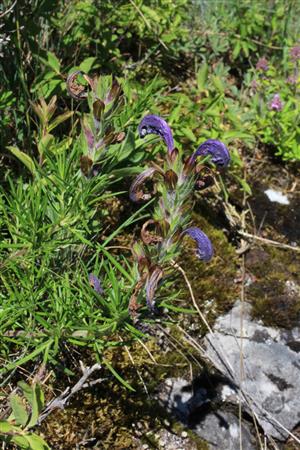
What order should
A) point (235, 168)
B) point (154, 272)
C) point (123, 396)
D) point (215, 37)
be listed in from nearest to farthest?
point (154, 272)
point (123, 396)
point (235, 168)
point (215, 37)

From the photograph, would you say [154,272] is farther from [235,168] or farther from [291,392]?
[235,168]

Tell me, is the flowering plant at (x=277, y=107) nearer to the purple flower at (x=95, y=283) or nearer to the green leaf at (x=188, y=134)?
the green leaf at (x=188, y=134)

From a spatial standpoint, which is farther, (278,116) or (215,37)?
(215,37)

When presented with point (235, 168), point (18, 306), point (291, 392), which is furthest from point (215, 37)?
point (18, 306)

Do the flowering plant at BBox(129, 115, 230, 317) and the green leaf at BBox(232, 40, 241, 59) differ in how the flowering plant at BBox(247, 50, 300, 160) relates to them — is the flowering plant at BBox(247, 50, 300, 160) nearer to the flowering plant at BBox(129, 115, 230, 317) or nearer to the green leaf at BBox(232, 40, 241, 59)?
the green leaf at BBox(232, 40, 241, 59)

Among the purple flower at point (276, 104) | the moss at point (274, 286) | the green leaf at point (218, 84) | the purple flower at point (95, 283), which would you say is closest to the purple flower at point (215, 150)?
the purple flower at point (95, 283)

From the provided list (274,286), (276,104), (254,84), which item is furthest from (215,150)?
(254,84)

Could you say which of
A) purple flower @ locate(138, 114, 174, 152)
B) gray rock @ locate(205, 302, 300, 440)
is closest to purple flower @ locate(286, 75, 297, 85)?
gray rock @ locate(205, 302, 300, 440)
